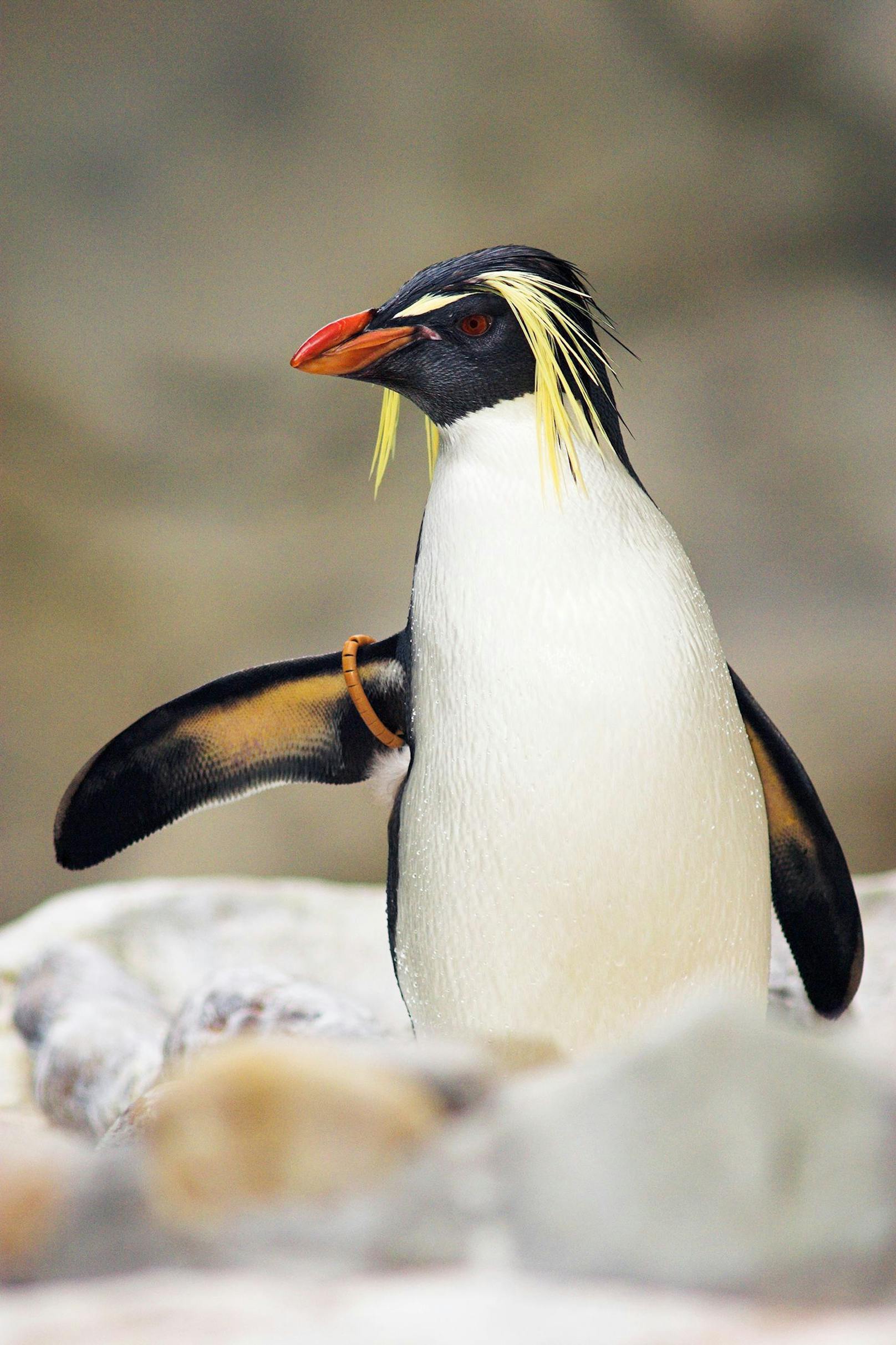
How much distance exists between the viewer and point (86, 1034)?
1.27 meters

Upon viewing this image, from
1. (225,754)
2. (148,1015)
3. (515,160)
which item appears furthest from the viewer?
(515,160)

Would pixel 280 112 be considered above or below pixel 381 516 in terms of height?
above

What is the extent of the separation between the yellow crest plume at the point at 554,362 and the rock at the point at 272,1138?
0.55 metres

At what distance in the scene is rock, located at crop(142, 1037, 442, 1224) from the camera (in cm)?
32

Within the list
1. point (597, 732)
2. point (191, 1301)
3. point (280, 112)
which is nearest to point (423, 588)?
point (597, 732)

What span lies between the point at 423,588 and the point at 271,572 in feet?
4.34

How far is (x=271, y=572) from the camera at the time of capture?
215 cm

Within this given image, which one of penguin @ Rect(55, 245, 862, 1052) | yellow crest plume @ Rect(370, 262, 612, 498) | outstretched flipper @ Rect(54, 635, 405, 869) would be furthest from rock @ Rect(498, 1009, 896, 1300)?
outstretched flipper @ Rect(54, 635, 405, 869)

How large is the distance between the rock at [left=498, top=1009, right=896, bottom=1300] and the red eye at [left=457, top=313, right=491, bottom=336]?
65cm

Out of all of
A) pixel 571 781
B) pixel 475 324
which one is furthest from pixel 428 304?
pixel 571 781

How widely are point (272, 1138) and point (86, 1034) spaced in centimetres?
103

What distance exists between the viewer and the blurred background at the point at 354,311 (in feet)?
6.50

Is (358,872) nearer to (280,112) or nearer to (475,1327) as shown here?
(280,112)

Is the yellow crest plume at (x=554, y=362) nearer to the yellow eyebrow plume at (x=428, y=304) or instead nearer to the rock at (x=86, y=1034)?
the yellow eyebrow plume at (x=428, y=304)
